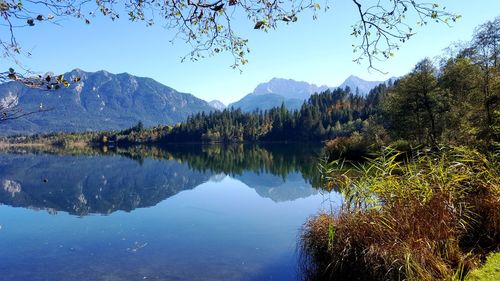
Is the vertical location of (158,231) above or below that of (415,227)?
below

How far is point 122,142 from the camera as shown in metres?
174

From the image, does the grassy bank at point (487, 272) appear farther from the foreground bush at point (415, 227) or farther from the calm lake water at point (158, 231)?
the calm lake water at point (158, 231)

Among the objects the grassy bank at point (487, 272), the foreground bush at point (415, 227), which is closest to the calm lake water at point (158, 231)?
the foreground bush at point (415, 227)

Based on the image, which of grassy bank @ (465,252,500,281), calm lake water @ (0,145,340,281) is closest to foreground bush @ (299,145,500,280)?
grassy bank @ (465,252,500,281)

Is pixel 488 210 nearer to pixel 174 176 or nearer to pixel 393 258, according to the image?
pixel 393 258

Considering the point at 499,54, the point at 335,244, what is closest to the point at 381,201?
the point at 335,244

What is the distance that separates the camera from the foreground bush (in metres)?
6.42

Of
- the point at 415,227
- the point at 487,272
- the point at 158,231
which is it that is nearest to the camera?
the point at 487,272

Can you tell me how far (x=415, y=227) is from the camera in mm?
6969

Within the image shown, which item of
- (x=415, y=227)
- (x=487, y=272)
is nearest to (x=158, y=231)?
(x=415, y=227)

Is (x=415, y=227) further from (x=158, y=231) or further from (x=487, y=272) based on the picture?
(x=158, y=231)

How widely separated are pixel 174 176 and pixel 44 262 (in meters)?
31.6

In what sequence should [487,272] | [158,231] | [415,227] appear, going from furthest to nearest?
[158,231] < [415,227] < [487,272]

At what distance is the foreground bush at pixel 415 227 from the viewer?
6422 mm
